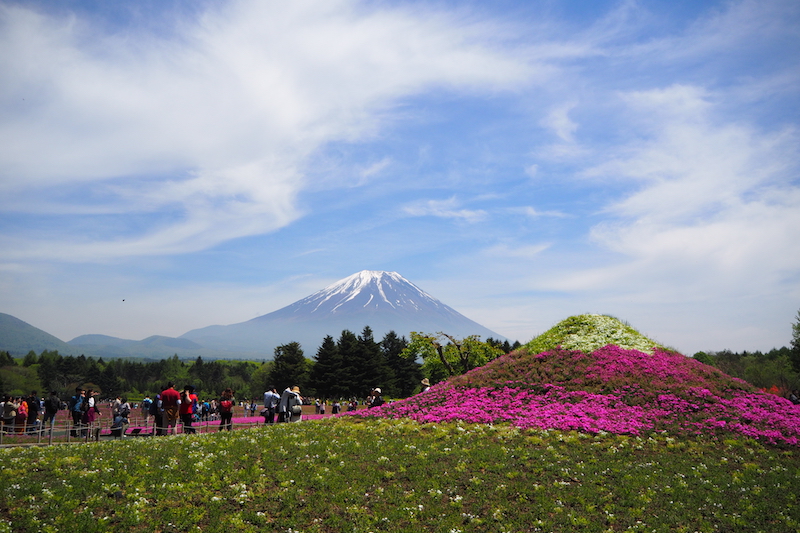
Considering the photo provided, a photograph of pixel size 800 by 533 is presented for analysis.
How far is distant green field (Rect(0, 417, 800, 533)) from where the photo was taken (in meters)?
12.0

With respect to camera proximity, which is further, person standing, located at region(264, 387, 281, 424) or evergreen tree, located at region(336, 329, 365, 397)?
evergreen tree, located at region(336, 329, 365, 397)

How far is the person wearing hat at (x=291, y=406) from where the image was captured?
2527cm

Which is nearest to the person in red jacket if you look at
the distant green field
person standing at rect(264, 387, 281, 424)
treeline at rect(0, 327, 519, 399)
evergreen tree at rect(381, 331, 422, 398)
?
the distant green field

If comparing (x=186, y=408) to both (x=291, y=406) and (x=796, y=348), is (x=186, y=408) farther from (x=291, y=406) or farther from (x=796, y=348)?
(x=796, y=348)

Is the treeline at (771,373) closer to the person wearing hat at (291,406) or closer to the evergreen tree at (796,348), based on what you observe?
the evergreen tree at (796,348)

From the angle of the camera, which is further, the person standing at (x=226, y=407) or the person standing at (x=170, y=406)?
the person standing at (x=226, y=407)

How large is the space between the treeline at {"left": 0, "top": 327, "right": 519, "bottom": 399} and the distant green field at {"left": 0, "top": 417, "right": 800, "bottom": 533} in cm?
4828

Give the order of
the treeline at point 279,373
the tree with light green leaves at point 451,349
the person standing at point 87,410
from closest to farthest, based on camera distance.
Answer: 1. the person standing at point 87,410
2. the tree with light green leaves at point 451,349
3. the treeline at point 279,373

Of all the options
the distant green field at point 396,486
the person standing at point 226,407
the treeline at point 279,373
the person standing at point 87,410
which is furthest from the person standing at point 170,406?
the treeline at point 279,373

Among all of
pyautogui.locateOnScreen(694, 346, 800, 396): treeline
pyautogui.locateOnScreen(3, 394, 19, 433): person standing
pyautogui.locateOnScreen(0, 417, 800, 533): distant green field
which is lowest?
pyautogui.locateOnScreen(694, 346, 800, 396): treeline

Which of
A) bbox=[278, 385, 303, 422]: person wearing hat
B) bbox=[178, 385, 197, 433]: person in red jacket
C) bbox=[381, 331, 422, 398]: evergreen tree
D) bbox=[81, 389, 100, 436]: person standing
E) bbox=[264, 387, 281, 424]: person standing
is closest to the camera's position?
bbox=[178, 385, 197, 433]: person in red jacket

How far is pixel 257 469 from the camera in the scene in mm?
14820

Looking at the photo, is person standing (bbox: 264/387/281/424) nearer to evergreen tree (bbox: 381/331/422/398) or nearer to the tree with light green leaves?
the tree with light green leaves

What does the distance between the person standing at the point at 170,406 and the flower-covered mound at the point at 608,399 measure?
976 centimetres
